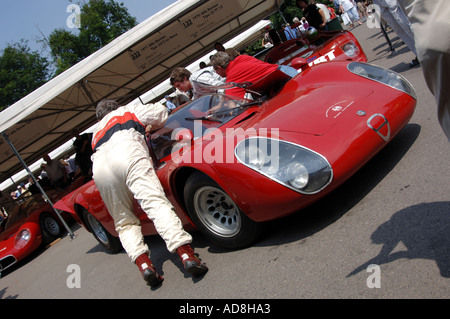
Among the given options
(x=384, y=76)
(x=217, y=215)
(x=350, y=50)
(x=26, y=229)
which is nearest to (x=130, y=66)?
(x=26, y=229)

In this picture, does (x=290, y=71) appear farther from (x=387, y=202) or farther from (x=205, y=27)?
(x=205, y=27)

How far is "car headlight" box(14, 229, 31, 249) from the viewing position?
7.86m

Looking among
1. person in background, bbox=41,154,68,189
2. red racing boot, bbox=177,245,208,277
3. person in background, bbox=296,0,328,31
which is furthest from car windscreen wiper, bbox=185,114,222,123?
person in background, bbox=41,154,68,189

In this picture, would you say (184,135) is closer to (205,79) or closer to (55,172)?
(205,79)

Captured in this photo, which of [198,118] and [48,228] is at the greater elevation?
[198,118]

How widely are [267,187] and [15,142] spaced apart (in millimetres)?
9304

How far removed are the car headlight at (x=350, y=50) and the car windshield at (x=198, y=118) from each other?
3.28 meters

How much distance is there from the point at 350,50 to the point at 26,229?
6.78 metres

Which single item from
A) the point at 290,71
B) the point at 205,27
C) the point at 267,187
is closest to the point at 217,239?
the point at 267,187

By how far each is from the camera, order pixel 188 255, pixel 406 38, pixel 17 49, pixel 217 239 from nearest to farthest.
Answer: pixel 188 255 → pixel 217 239 → pixel 406 38 → pixel 17 49

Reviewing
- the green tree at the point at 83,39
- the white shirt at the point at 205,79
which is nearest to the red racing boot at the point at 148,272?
the white shirt at the point at 205,79

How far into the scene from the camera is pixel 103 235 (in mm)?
5371

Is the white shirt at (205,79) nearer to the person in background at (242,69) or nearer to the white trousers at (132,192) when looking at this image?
the person in background at (242,69)

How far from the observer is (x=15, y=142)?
34.4 ft
